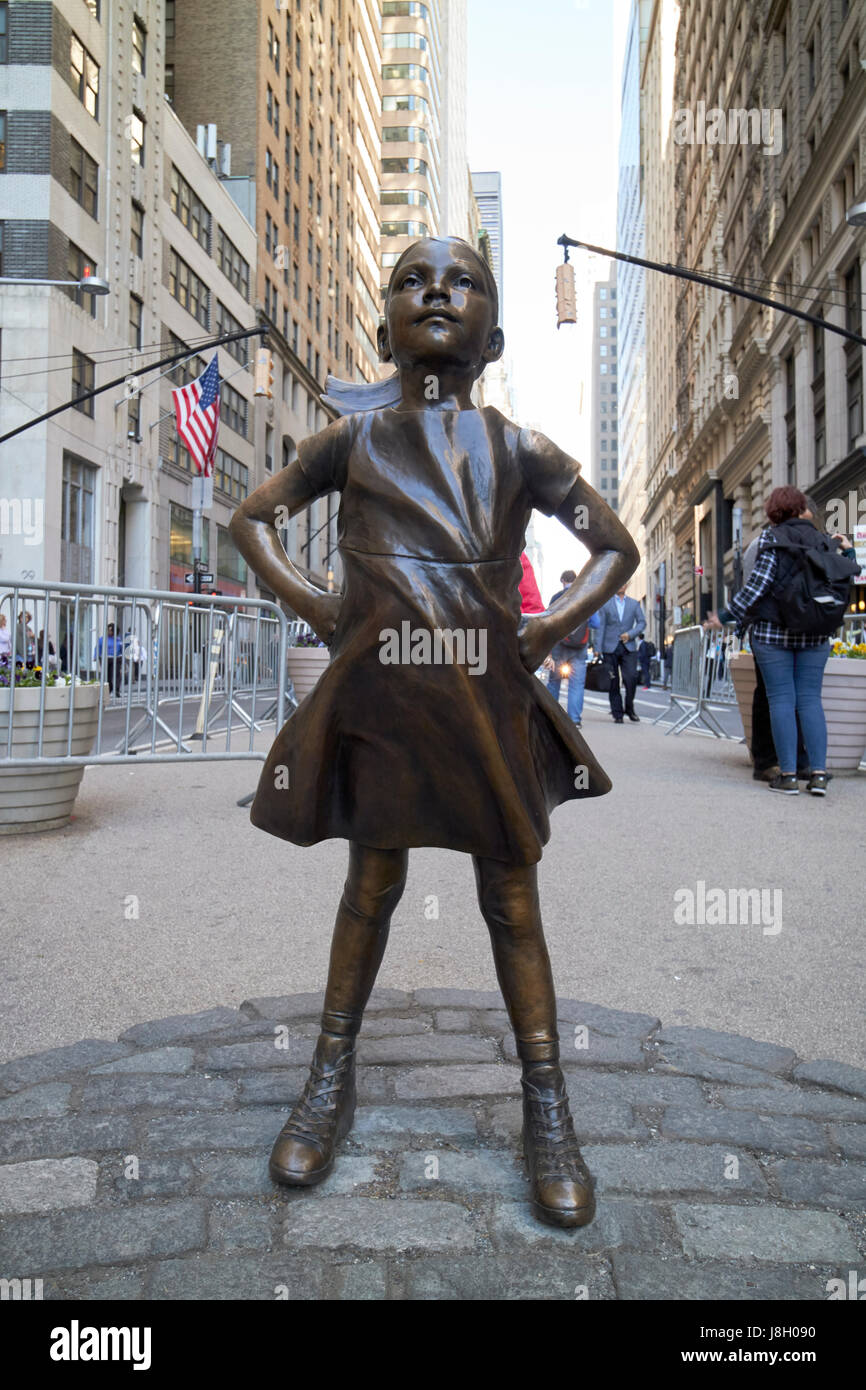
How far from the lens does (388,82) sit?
310 feet

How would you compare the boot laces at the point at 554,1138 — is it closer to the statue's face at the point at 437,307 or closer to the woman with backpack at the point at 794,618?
the statue's face at the point at 437,307

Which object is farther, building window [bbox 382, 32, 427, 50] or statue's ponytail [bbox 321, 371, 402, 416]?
building window [bbox 382, 32, 427, 50]

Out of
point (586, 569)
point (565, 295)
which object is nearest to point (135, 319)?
point (565, 295)

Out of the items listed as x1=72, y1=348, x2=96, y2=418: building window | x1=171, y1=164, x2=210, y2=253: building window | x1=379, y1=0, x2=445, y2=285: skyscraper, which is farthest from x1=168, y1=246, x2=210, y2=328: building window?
x1=379, y1=0, x2=445, y2=285: skyscraper

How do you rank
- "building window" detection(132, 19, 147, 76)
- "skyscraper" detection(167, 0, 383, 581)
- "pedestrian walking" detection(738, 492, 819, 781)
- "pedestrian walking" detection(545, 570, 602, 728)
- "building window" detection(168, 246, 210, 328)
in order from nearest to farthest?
1. "pedestrian walking" detection(738, 492, 819, 781)
2. "pedestrian walking" detection(545, 570, 602, 728)
3. "building window" detection(132, 19, 147, 76)
4. "building window" detection(168, 246, 210, 328)
5. "skyscraper" detection(167, 0, 383, 581)

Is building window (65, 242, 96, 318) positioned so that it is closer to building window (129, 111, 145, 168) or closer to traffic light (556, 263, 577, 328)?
building window (129, 111, 145, 168)

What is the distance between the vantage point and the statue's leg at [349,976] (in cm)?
219

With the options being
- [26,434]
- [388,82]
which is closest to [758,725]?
[26,434]

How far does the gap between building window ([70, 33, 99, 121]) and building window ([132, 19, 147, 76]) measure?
286 cm

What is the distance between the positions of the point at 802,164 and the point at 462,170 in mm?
127590

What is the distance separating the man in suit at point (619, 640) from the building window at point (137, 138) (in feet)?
82.4

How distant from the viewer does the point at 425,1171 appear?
2127 mm

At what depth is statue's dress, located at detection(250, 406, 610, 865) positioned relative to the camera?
2.07 meters
